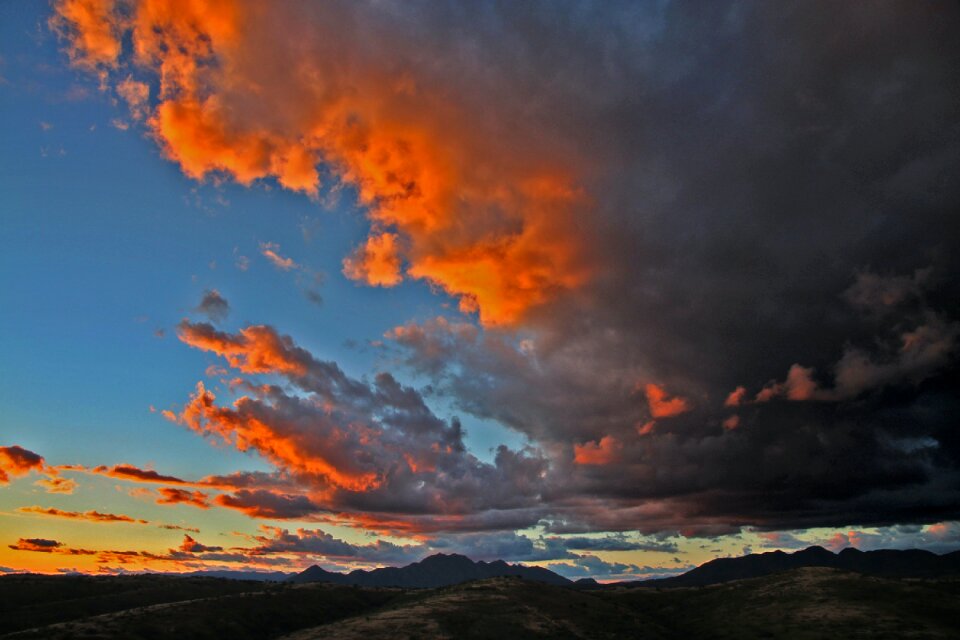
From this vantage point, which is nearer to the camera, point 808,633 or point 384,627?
point 808,633

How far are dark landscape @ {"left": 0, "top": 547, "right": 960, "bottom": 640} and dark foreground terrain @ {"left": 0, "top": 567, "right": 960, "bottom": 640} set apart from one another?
288 millimetres

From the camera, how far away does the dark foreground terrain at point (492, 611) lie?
88500mm

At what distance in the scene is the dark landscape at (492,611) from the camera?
3487 inches

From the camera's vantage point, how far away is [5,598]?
411 ft

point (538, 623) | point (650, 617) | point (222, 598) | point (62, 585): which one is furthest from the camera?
point (62, 585)

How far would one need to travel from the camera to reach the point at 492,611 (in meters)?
106

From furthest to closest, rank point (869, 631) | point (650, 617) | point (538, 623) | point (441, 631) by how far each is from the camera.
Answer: point (650, 617), point (538, 623), point (441, 631), point (869, 631)

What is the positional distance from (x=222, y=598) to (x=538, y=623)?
7023 cm

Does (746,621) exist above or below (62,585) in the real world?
below

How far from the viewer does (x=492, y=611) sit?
105688 millimetres

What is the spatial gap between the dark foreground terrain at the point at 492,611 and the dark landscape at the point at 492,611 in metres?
0.29

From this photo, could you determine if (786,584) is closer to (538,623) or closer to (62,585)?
(538,623)

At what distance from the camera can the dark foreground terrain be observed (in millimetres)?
88500

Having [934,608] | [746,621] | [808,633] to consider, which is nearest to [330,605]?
[746,621]
